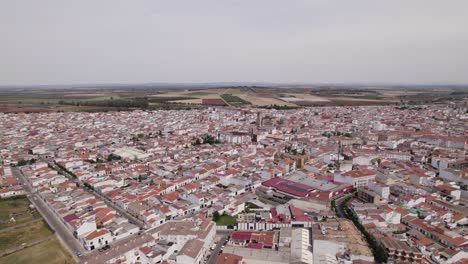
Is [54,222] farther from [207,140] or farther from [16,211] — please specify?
[207,140]

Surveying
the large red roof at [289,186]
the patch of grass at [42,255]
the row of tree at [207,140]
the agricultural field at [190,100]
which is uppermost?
the agricultural field at [190,100]

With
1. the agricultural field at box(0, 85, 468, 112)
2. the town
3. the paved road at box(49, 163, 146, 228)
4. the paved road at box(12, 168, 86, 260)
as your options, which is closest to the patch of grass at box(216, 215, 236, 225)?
the town

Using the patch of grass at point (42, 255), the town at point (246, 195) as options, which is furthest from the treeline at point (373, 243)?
the patch of grass at point (42, 255)

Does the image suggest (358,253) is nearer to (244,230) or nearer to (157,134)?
(244,230)

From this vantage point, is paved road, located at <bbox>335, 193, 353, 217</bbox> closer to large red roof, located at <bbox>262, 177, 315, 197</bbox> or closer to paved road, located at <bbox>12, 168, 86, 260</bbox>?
large red roof, located at <bbox>262, 177, 315, 197</bbox>

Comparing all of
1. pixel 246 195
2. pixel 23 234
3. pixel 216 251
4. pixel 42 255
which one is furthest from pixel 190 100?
pixel 216 251

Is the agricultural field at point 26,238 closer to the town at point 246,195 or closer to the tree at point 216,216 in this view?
the town at point 246,195
